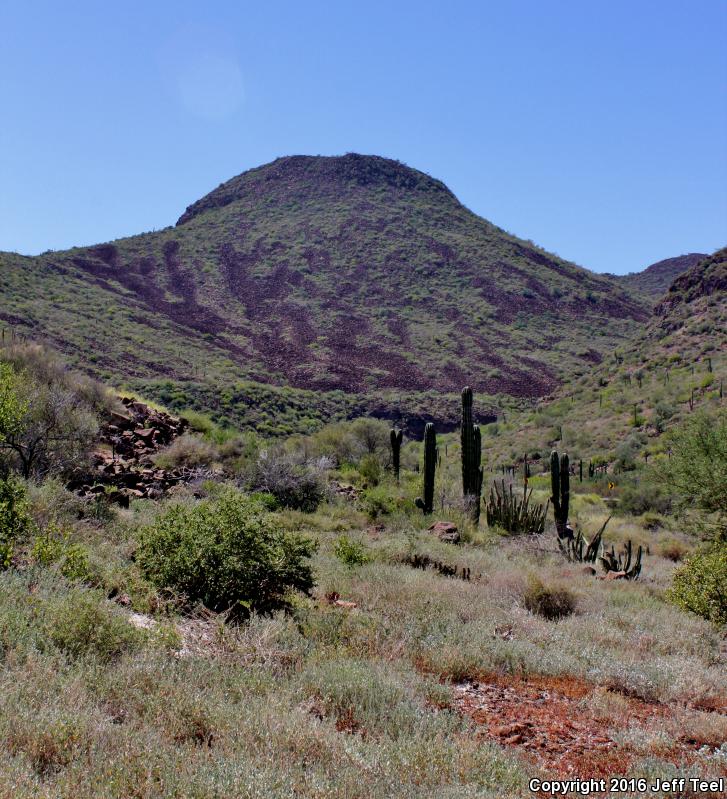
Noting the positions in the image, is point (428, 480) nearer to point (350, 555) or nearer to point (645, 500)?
point (350, 555)

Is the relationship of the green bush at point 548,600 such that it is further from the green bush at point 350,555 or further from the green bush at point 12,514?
the green bush at point 12,514

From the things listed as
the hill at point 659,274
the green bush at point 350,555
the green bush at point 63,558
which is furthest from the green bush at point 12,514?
the hill at point 659,274

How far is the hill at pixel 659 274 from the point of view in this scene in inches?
3625

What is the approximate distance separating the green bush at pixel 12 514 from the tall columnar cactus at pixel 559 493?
12409 millimetres

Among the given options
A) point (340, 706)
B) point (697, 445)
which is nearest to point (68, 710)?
point (340, 706)

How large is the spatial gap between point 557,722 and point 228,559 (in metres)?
3.52

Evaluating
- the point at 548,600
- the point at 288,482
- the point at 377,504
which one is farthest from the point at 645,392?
the point at 548,600

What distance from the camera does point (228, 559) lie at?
680 cm

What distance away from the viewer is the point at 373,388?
4631cm

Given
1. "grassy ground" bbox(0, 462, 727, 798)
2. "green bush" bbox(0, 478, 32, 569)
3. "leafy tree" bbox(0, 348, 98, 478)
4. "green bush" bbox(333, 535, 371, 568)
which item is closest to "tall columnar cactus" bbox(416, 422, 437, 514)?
"green bush" bbox(333, 535, 371, 568)

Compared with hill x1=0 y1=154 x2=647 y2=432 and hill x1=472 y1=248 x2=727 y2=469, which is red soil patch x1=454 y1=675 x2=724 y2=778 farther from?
hill x1=0 y1=154 x2=647 y2=432

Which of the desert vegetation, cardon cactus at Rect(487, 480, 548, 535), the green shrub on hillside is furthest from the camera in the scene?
the green shrub on hillside

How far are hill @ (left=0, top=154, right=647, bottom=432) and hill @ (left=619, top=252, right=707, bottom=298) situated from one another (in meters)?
18.2

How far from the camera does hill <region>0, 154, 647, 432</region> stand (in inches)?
1554
